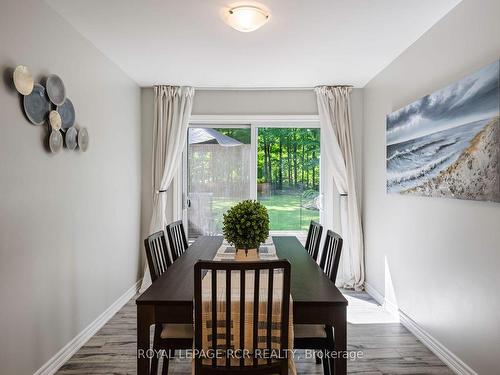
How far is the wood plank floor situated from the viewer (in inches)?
107

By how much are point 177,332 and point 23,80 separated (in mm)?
1717

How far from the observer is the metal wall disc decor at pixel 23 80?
7.18ft

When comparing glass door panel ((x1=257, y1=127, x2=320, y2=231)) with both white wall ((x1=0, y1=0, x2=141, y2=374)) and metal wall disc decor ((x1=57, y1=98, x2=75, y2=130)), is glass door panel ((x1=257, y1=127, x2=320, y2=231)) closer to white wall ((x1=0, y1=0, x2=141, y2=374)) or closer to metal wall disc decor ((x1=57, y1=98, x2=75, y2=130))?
white wall ((x1=0, y1=0, x2=141, y2=374))

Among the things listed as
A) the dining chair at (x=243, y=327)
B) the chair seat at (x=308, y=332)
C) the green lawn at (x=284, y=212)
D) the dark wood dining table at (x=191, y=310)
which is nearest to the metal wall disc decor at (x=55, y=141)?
the dark wood dining table at (x=191, y=310)

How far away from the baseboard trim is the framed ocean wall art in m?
2.97

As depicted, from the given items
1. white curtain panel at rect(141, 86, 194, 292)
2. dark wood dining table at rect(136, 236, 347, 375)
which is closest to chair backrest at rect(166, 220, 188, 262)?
dark wood dining table at rect(136, 236, 347, 375)

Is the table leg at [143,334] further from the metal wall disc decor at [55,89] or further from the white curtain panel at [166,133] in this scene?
the white curtain panel at [166,133]

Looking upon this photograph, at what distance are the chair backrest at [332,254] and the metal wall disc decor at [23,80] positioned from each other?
83.2 inches

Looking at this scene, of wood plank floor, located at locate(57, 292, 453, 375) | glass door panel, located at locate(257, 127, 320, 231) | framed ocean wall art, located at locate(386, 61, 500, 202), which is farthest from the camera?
glass door panel, located at locate(257, 127, 320, 231)

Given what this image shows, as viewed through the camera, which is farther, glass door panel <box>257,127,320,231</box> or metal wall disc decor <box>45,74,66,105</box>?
glass door panel <box>257,127,320,231</box>

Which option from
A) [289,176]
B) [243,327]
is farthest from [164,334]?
[289,176]

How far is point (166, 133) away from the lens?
4805 mm

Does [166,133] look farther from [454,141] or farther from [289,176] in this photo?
[454,141]

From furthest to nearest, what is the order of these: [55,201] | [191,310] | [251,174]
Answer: [251,174]
[55,201]
[191,310]
